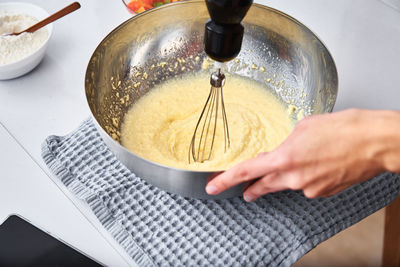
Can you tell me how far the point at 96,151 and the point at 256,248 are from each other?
34cm

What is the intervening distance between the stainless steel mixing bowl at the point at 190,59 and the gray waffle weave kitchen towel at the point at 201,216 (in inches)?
3.8

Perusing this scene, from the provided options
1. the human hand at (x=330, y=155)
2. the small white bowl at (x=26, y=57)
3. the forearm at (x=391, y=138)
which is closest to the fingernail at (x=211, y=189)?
the human hand at (x=330, y=155)

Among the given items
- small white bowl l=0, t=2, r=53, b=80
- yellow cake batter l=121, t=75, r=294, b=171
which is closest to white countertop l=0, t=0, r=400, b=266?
small white bowl l=0, t=2, r=53, b=80

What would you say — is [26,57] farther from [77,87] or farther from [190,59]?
[190,59]

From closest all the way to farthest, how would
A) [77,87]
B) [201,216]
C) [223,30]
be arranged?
[223,30] < [201,216] < [77,87]

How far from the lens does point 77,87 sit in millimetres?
996

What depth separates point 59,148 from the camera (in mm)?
858

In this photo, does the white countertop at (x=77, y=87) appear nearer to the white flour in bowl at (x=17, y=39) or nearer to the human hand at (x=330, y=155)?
the white flour in bowl at (x=17, y=39)

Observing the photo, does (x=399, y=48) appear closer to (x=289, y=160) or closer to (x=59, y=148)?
(x=289, y=160)

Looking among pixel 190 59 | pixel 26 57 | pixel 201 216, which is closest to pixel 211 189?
pixel 201 216

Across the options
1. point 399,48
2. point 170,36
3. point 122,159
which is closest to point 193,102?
point 170,36

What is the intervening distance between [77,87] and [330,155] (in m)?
0.59

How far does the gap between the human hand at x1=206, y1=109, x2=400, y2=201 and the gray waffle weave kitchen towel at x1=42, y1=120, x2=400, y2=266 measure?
0.43 ft

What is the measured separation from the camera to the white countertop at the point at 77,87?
79 centimetres
